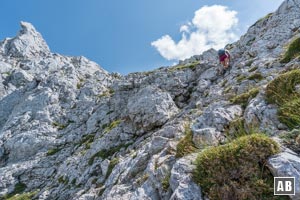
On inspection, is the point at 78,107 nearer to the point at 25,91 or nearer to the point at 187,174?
the point at 25,91

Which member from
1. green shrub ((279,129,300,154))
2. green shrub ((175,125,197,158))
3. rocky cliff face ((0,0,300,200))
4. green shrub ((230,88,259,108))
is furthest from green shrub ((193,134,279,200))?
green shrub ((230,88,259,108))

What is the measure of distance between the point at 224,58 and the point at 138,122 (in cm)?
1132

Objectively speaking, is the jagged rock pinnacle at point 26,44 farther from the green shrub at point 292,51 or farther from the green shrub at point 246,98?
the green shrub at point 246,98

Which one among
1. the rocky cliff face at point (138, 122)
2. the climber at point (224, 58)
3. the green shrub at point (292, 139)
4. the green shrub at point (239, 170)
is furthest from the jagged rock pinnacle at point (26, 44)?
the green shrub at point (292, 139)

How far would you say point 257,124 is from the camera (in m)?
10.5

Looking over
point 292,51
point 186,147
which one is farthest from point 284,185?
point 292,51

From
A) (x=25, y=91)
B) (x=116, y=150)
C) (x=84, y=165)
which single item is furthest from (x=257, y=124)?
(x=25, y=91)

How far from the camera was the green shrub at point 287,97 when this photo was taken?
29.8 ft

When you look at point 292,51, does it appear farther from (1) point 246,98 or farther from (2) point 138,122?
(2) point 138,122

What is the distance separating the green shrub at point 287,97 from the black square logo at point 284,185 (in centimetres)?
265

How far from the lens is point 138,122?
89.8ft

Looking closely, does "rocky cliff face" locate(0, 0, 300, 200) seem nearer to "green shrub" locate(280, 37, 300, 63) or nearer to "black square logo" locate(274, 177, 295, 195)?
"black square logo" locate(274, 177, 295, 195)

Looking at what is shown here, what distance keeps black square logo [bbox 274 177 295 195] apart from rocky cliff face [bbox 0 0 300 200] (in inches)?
6.1

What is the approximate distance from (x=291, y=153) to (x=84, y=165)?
22.3 meters
